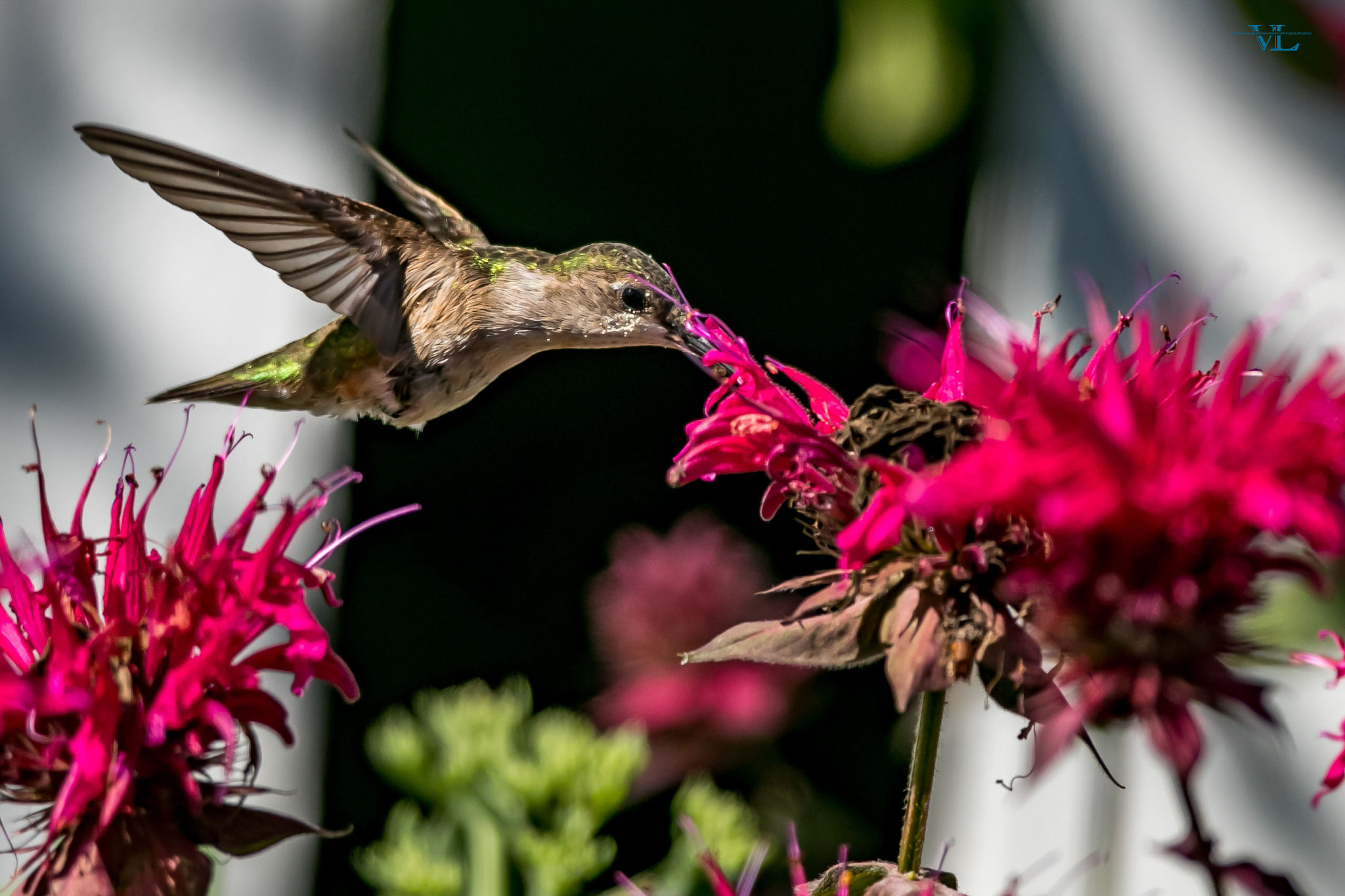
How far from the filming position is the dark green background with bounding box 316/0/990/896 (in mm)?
2734

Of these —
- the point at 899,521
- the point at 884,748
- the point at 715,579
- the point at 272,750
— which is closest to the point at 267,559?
the point at 899,521

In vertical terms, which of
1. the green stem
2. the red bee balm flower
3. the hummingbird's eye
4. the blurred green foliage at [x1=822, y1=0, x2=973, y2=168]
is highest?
the blurred green foliage at [x1=822, y1=0, x2=973, y2=168]

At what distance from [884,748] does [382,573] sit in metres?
Result: 1.17

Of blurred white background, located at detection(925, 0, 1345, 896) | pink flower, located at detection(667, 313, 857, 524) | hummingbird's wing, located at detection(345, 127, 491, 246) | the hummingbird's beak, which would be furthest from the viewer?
blurred white background, located at detection(925, 0, 1345, 896)

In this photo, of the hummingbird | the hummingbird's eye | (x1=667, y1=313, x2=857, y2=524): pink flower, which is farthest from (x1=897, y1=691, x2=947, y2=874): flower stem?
the hummingbird's eye

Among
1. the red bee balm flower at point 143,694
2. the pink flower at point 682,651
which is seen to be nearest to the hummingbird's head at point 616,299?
the red bee balm flower at point 143,694

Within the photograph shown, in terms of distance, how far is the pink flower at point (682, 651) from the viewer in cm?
243

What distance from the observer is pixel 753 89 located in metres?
2.87

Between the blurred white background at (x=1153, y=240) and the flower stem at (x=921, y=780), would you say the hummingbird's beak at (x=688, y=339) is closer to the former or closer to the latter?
the flower stem at (x=921, y=780)

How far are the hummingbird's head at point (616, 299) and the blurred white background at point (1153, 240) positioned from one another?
1165 millimetres

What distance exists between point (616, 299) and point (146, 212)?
161cm

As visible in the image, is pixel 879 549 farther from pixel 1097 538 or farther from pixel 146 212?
pixel 146 212

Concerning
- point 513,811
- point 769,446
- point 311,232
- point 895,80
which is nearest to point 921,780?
point 769,446

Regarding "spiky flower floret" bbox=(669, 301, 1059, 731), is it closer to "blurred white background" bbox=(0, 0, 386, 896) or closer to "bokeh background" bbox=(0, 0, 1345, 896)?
"bokeh background" bbox=(0, 0, 1345, 896)
